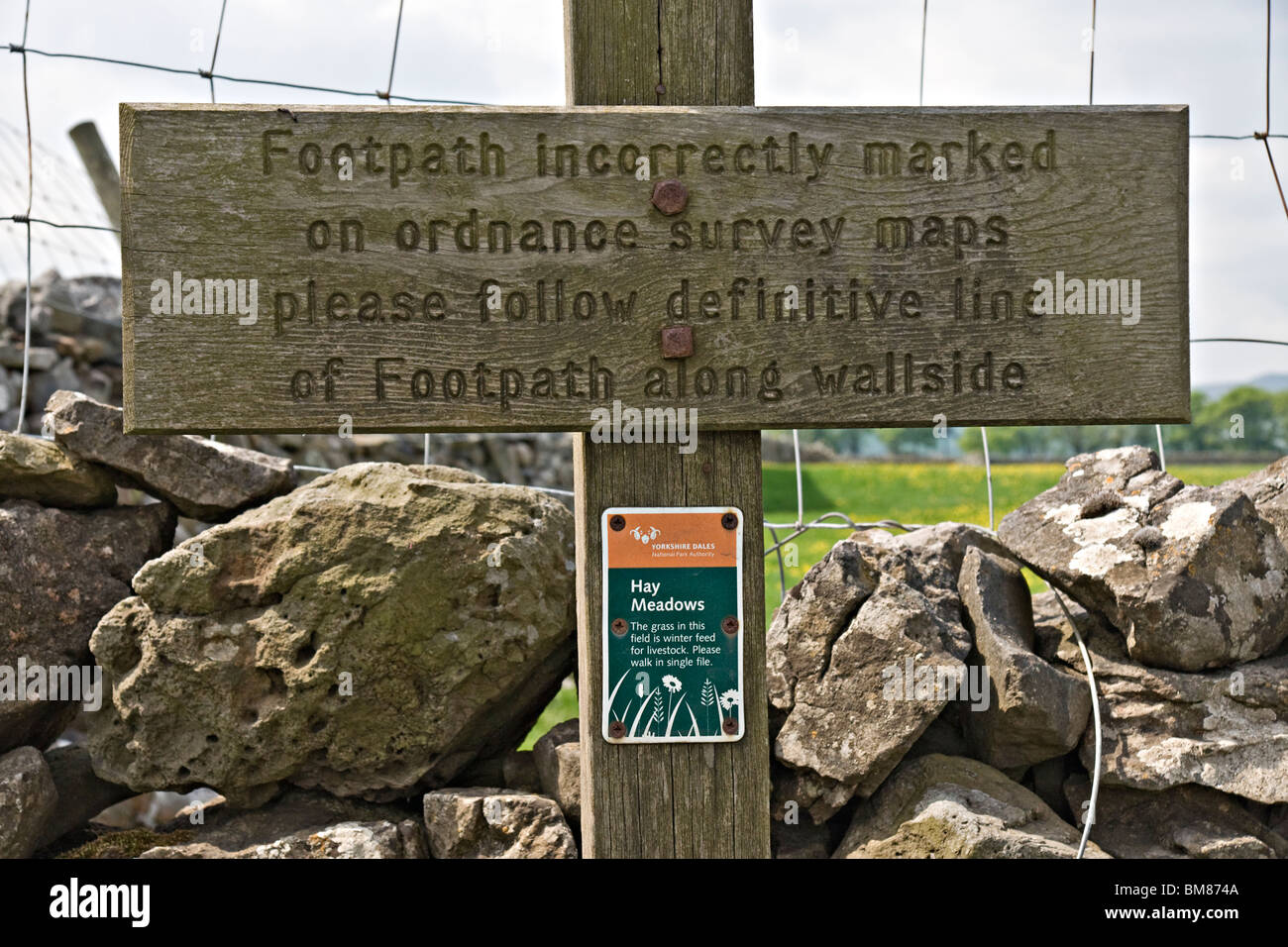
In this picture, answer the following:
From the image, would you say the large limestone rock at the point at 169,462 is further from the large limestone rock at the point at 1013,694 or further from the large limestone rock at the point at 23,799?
the large limestone rock at the point at 1013,694

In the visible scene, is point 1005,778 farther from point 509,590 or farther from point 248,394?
point 248,394

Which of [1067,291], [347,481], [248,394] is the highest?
[1067,291]

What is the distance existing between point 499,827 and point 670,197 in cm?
181

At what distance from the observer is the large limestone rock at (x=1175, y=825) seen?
3.11m

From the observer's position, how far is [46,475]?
3527 mm

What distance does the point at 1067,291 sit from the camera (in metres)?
2.63

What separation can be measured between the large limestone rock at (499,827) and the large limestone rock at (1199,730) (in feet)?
5.25

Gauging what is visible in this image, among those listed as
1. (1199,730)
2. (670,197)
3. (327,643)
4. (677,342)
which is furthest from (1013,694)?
(327,643)

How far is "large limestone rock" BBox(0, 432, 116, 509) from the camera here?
11.4 feet

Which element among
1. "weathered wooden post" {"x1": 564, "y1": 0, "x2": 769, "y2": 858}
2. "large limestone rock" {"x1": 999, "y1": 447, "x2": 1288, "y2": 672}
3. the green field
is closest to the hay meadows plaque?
"weathered wooden post" {"x1": 564, "y1": 0, "x2": 769, "y2": 858}

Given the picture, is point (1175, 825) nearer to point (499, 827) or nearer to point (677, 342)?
point (499, 827)

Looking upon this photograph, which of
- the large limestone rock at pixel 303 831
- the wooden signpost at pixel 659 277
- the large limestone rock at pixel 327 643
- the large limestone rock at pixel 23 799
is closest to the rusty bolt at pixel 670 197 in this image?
the wooden signpost at pixel 659 277

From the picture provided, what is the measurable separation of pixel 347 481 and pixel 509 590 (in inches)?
24.7

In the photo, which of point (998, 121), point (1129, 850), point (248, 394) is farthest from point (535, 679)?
point (998, 121)
